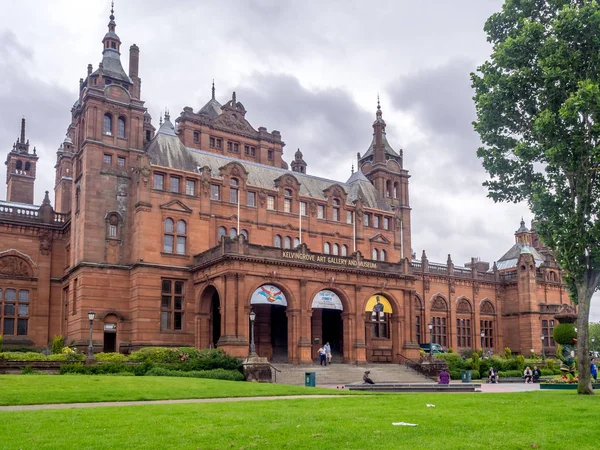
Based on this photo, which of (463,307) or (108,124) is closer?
(108,124)

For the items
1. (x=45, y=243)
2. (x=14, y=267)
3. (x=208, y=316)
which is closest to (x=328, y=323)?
(x=208, y=316)

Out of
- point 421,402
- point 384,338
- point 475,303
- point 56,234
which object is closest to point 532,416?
point 421,402

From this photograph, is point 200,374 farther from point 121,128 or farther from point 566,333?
point 566,333

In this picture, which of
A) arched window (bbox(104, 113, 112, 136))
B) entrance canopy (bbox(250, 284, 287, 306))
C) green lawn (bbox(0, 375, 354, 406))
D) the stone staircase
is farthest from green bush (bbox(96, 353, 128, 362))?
arched window (bbox(104, 113, 112, 136))

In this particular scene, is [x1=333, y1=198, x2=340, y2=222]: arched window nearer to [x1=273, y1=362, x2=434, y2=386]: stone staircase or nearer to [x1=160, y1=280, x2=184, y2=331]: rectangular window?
[x1=273, y1=362, x2=434, y2=386]: stone staircase

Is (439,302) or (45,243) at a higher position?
(45,243)

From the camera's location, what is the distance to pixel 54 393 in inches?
1006

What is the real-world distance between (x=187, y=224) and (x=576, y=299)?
32.0 meters

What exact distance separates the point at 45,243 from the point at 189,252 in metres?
13.6

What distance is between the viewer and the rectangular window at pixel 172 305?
169 ft

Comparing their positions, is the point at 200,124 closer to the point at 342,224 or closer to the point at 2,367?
the point at 342,224

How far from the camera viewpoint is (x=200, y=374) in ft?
129

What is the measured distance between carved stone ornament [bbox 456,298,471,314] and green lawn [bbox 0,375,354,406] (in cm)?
4972

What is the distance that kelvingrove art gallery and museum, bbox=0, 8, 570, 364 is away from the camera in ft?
165
